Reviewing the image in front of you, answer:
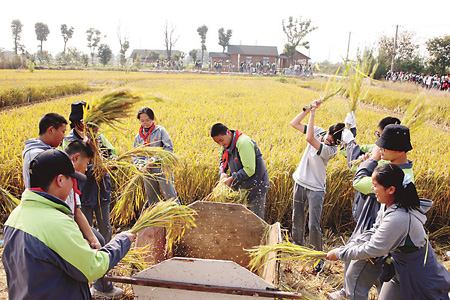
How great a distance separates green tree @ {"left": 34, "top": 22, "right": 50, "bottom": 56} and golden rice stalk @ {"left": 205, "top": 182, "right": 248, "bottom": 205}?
301 ft

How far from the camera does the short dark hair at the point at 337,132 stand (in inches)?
129

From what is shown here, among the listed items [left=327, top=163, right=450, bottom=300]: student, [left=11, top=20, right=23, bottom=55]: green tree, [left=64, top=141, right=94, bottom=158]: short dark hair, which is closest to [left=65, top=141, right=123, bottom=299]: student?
[left=64, top=141, right=94, bottom=158]: short dark hair

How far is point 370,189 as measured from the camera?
8.18 feet

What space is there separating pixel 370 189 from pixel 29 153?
2.76m

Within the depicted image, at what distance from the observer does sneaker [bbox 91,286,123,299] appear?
9.58 ft

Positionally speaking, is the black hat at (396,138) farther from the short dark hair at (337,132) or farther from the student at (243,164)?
the student at (243,164)

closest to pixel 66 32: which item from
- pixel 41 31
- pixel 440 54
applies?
pixel 41 31

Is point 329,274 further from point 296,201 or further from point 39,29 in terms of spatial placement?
point 39,29

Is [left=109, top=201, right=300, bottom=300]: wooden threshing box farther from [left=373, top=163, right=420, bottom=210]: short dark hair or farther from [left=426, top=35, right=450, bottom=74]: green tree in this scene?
[left=426, top=35, right=450, bottom=74]: green tree

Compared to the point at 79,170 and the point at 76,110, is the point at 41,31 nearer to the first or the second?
the point at 76,110

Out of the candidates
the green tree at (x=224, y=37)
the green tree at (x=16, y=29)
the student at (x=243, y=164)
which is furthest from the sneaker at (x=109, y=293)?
the green tree at (x=16, y=29)

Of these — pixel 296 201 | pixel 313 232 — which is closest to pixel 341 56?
pixel 296 201

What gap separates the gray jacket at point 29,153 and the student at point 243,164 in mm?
1616

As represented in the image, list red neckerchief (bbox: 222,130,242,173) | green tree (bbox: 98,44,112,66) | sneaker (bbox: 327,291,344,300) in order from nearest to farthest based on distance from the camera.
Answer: sneaker (bbox: 327,291,344,300) → red neckerchief (bbox: 222,130,242,173) → green tree (bbox: 98,44,112,66)
